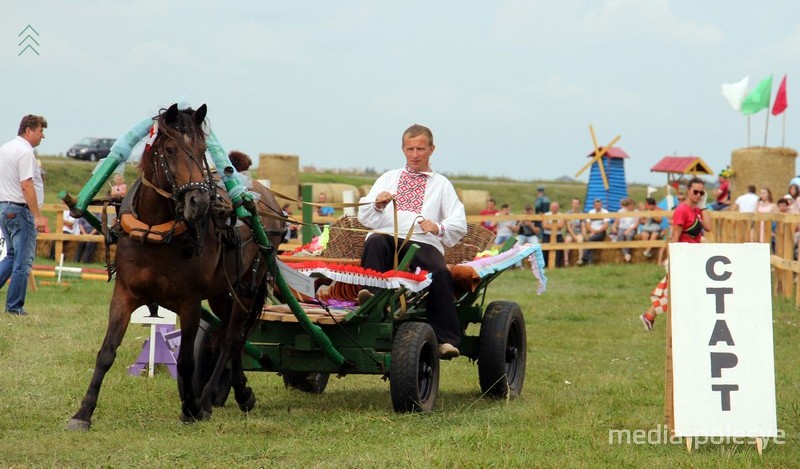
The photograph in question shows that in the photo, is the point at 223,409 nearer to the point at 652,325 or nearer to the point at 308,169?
the point at 652,325

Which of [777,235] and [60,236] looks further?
[60,236]

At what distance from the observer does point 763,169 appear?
30.3 m

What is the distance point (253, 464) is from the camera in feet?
19.9

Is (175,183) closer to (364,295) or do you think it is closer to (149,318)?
(364,295)

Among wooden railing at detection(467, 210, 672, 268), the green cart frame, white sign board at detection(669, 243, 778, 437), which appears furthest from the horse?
wooden railing at detection(467, 210, 672, 268)

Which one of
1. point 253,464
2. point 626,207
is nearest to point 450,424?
point 253,464

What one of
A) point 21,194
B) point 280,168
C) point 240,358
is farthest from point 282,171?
point 240,358

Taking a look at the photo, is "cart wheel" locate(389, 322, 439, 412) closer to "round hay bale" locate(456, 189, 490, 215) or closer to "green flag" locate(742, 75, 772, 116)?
"green flag" locate(742, 75, 772, 116)

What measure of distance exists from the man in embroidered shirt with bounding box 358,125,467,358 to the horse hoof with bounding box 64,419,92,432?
2305 mm

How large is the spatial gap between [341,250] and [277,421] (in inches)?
69.6

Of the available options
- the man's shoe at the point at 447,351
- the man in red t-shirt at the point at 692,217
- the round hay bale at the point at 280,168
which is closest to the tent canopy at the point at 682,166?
the round hay bale at the point at 280,168

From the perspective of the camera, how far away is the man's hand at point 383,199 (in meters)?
8.24

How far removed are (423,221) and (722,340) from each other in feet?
7.87

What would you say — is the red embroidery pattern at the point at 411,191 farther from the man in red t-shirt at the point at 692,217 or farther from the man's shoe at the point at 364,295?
the man in red t-shirt at the point at 692,217
